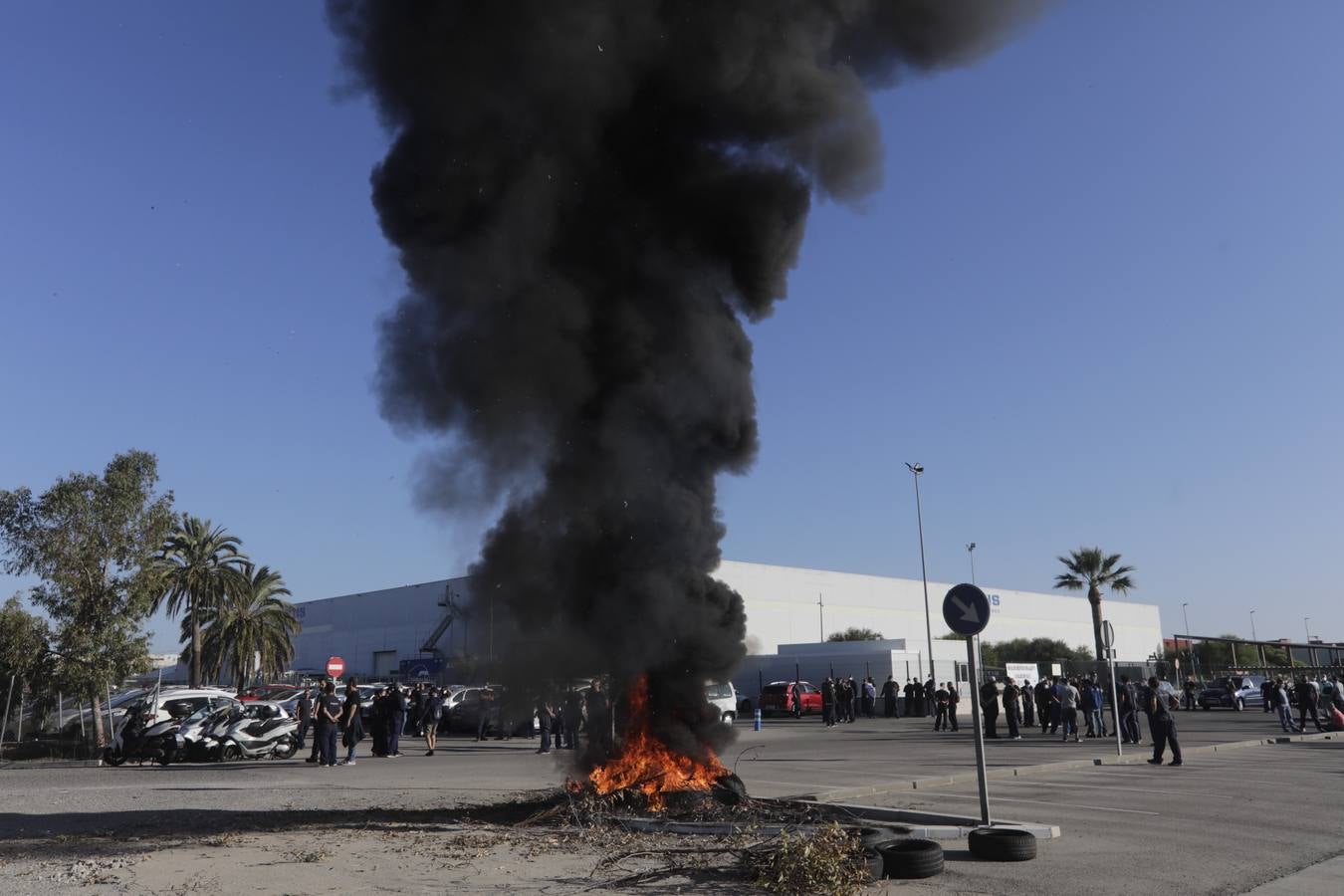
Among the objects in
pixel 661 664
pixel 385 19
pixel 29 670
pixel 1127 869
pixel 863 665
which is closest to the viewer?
pixel 1127 869

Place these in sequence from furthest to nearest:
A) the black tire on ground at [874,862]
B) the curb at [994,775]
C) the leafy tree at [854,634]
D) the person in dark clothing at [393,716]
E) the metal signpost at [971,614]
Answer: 1. the leafy tree at [854,634]
2. the person in dark clothing at [393,716]
3. the curb at [994,775]
4. the metal signpost at [971,614]
5. the black tire on ground at [874,862]

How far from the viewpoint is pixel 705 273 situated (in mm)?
12008

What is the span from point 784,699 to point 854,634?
29.5 m

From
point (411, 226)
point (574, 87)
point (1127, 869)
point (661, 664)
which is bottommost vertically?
point (1127, 869)

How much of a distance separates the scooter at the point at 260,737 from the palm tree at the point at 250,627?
60.1 feet

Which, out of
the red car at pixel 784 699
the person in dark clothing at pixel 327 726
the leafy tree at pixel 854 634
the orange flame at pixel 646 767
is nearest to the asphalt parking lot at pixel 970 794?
the person in dark clothing at pixel 327 726

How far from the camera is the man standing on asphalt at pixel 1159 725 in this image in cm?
1619

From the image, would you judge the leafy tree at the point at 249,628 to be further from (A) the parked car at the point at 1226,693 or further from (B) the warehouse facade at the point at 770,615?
(A) the parked car at the point at 1226,693

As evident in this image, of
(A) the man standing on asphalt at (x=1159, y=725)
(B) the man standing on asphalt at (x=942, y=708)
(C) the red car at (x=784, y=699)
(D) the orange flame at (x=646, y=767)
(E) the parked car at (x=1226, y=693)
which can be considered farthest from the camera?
(C) the red car at (x=784, y=699)

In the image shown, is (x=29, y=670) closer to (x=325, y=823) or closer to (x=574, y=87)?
(x=325, y=823)

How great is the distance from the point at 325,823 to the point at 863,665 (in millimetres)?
38434

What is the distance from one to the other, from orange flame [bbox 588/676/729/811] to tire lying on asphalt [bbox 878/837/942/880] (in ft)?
10.3

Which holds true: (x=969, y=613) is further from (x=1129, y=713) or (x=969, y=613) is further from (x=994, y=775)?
(x=1129, y=713)

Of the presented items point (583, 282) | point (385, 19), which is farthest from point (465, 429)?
point (385, 19)
